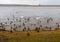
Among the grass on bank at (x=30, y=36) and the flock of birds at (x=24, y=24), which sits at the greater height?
the flock of birds at (x=24, y=24)

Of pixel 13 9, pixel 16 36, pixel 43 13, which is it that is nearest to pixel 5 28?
pixel 16 36

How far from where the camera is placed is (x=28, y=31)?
0.89 metres

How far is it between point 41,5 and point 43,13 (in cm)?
10

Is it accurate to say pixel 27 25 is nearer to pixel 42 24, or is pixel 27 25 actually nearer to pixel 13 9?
pixel 42 24

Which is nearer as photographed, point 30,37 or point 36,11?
point 30,37

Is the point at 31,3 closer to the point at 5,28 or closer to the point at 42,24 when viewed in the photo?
the point at 42,24

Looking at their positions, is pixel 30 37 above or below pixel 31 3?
below

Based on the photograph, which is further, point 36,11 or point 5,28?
point 36,11

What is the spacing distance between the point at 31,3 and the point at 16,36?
42cm

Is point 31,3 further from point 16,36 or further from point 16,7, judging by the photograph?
point 16,36

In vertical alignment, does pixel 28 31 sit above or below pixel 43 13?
below

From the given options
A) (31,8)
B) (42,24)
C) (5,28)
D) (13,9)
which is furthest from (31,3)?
(5,28)

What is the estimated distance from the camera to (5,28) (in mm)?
913

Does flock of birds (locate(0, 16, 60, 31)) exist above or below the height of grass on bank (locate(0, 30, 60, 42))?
above
